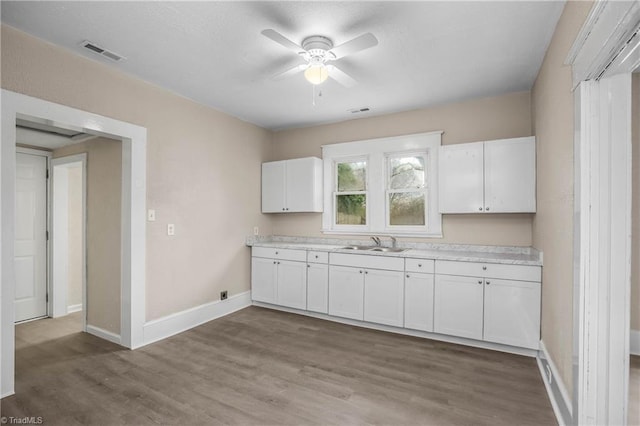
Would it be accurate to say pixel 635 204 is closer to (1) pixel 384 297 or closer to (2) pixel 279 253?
(1) pixel 384 297

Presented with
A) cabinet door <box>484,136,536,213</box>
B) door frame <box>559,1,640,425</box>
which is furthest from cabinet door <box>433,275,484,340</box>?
door frame <box>559,1,640,425</box>

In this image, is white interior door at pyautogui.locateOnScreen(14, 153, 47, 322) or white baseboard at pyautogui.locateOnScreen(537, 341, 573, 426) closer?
white baseboard at pyautogui.locateOnScreen(537, 341, 573, 426)

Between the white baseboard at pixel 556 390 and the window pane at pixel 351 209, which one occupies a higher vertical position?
the window pane at pixel 351 209

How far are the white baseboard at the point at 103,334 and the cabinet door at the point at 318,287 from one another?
2122mm

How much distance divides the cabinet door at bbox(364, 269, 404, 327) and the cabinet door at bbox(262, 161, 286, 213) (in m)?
1.79

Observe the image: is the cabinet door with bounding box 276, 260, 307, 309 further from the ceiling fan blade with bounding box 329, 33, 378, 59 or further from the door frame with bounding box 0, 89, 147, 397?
the ceiling fan blade with bounding box 329, 33, 378, 59

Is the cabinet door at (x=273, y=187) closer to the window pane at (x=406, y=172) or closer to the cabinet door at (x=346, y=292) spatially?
the cabinet door at (x=346, y=292)

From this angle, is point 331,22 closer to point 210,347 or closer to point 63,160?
point 210,347

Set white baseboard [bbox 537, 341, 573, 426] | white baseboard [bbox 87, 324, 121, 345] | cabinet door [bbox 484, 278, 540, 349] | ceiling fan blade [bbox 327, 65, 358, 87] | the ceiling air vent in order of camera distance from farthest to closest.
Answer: white baseboard [bbox 87, 324, 121, 345]
cabinet door [bbox 484, 278, 540, 349]
ceiling fan blade [bbox 327, 65, 358, 87]
the ceiling air vent
white baseboard [bbox 537, 341, 573, 426]

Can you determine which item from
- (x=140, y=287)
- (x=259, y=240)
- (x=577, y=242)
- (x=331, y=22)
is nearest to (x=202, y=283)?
(x=140, y=287)

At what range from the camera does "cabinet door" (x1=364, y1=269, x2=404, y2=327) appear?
3475 mm

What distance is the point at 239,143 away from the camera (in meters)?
4.45

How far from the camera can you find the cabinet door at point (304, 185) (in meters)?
4.47

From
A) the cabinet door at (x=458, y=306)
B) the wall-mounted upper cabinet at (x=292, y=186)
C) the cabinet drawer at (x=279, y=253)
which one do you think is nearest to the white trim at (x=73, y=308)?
the cabinet drawer at (x=279, y=253)
